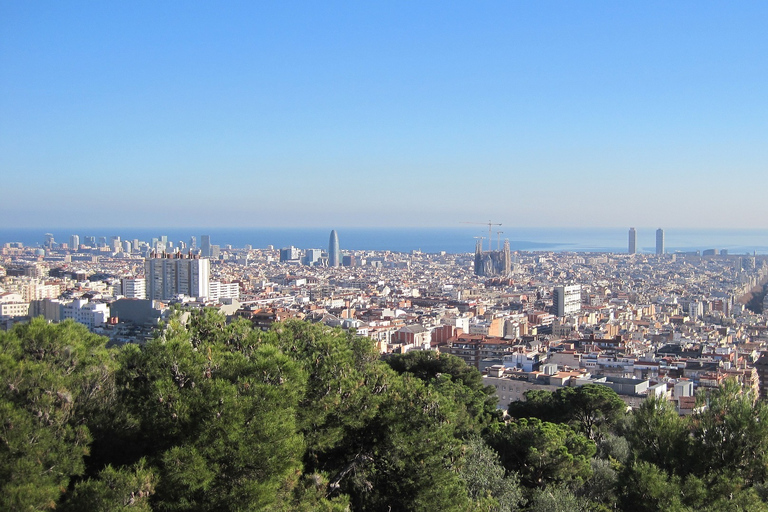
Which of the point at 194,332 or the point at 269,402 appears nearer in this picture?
the point at 269,402

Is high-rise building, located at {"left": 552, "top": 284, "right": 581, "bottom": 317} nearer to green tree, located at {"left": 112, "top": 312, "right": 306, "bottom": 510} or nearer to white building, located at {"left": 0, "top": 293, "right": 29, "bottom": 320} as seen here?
white building, located at {"left": 0, "top": 293, "right": 29, "bottom": 320}

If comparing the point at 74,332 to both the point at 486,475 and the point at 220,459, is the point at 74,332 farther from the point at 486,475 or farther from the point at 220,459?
the point at 486,475

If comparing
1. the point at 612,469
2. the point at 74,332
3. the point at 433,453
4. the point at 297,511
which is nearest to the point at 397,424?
the point at 433,453

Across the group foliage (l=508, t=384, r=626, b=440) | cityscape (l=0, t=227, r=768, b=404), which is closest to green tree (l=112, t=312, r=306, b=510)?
cityscape (l=0, t=227, r=768, b=404)

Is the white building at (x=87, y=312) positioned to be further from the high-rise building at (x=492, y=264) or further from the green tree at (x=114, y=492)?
the high-rise building at (x=492, y=264)

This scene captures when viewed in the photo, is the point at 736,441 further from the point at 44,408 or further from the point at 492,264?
the point at 492,264

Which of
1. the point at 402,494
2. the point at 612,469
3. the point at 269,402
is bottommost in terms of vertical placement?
the point at 612,469
